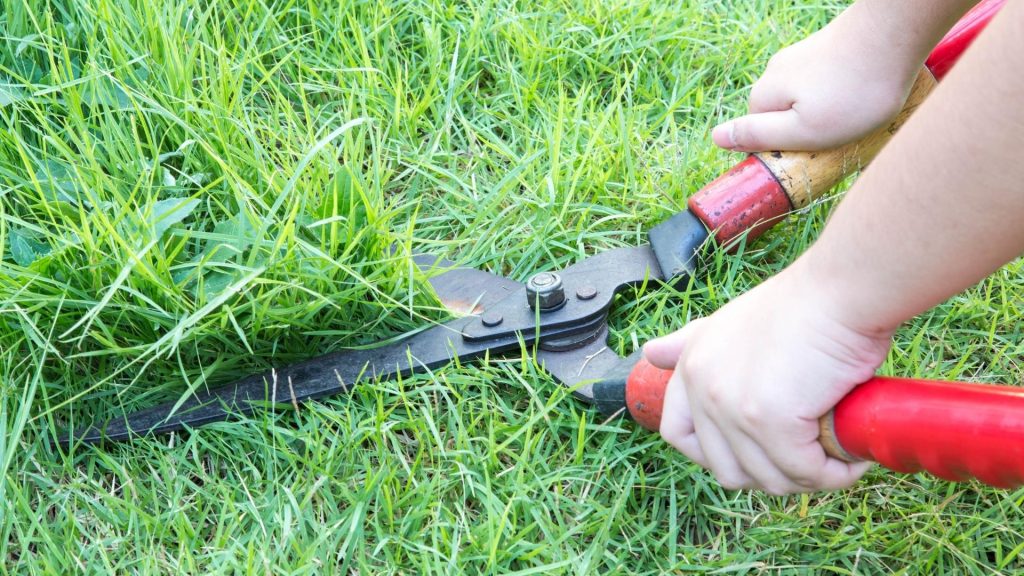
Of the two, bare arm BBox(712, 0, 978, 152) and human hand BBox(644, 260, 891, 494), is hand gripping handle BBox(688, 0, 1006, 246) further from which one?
human hand BBox(644, 260, 891, 494)

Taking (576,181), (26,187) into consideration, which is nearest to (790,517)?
(576,181)

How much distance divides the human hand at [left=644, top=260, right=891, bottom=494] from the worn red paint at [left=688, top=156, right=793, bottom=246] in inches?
19.1

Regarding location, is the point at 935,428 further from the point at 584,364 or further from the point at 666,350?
the point at 584,364

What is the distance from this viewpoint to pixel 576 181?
203 cm

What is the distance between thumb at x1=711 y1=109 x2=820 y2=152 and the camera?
1.76 metres

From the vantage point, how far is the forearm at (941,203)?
0.91 meters

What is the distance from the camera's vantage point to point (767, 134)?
5.90 ft

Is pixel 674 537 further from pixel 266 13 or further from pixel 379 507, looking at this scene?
pixel 266 13

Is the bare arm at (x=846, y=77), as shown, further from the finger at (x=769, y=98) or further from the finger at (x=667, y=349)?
the finger at (x=667, y=349)

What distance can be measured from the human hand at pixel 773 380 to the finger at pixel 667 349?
1cm

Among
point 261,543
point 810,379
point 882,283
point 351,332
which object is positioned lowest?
point 261,543

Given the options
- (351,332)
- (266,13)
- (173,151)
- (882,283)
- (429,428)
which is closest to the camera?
(882,283)

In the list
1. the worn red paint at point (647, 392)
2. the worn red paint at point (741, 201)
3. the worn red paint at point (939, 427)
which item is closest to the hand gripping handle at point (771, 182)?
the worn red paint at point (741, 201)

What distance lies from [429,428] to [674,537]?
46cm
